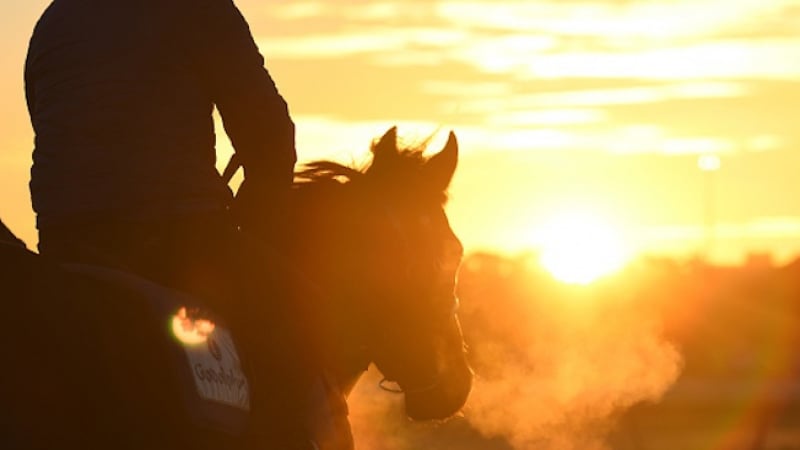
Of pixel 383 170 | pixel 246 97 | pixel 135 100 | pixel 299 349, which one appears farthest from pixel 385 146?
pixel 135 100

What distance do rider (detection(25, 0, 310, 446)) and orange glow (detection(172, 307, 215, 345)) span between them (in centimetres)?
40

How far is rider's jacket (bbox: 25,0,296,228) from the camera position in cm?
700

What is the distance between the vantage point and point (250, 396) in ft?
23.1

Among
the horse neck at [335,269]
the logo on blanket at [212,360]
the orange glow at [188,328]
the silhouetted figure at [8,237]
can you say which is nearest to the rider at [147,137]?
the logo on blanket at [212,360]

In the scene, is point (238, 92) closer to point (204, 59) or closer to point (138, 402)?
point (204, 59)

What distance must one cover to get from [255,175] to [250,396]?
41.3 inches

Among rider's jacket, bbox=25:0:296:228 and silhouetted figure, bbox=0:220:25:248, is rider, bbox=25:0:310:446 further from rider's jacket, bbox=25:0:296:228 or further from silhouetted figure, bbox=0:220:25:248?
silhouetted figure, bbox=0:220:25:248

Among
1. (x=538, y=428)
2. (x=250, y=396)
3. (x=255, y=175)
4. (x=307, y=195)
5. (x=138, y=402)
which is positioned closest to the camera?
(x=138, y=402)

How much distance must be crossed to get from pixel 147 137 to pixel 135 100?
5.8 inches

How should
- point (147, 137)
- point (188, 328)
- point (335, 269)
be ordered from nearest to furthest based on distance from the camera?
point (188, 328) < point (147, 137) < point (335, 269)

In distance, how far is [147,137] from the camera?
701 cm

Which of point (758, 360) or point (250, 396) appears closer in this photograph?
point (250, 396)

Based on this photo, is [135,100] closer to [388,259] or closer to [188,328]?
[188,328]

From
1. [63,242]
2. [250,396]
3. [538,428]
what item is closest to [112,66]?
[63,242]
